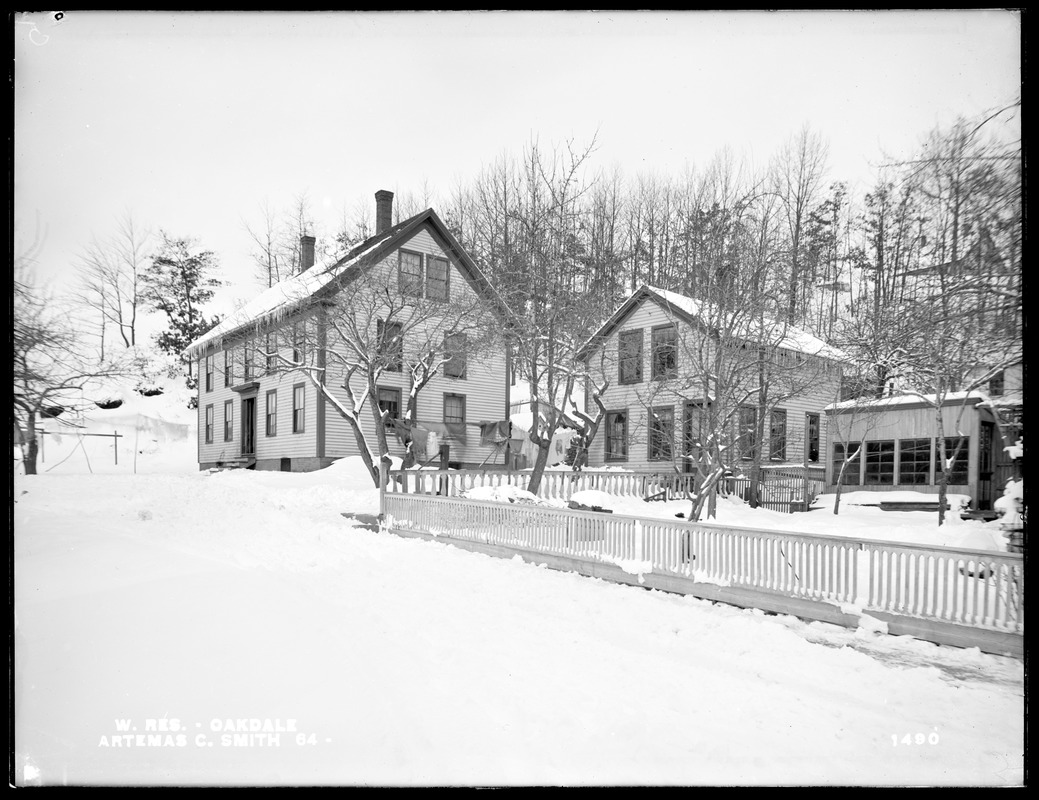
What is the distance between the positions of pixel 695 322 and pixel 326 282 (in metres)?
9.74

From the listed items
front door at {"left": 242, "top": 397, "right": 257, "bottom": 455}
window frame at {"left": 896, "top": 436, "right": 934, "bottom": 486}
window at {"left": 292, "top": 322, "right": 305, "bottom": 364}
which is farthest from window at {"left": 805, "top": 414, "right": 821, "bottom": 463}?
front door at {"left": 242, "top": 397, "right": 257, "bottom": 455}

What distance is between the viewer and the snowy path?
8.82 ft

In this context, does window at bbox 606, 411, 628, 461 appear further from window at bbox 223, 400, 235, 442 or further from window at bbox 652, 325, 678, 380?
window at bbox 223, 400, 235, 442

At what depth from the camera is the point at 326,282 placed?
14.9m

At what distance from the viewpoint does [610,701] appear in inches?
122

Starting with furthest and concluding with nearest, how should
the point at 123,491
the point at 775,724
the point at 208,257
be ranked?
the point at 208,257
the point at 123,491
the point at 775,724

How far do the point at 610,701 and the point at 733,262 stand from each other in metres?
7.42

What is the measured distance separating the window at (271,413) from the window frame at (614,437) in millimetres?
10997

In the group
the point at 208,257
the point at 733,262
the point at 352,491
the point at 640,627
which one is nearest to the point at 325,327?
the point at 352,491

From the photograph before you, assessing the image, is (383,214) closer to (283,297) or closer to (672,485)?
(283,297)

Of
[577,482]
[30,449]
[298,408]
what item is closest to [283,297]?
[298,408]

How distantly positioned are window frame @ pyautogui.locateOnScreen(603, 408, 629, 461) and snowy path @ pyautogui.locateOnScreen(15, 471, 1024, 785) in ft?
44.0
